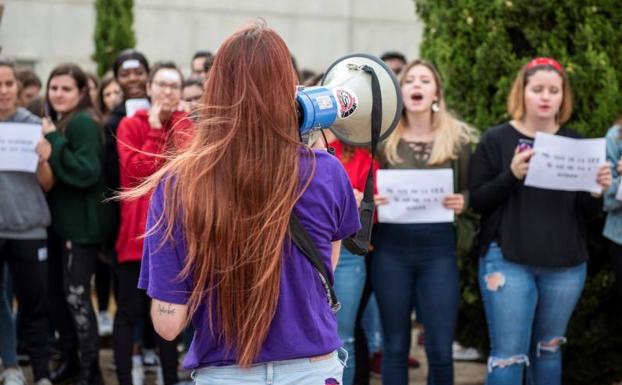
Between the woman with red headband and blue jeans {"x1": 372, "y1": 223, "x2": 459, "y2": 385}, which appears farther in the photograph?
blue jeans {"x1": 372, "y1": 223, "x2": 459, "y2": 385}

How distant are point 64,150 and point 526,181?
112 inches

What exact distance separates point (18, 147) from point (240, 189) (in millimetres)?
3474

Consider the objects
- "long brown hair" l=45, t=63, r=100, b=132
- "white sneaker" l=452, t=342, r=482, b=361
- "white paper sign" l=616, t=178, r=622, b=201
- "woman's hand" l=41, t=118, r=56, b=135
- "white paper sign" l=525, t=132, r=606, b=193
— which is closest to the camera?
"white paper sign" l=525, t=132, r=606, b=193

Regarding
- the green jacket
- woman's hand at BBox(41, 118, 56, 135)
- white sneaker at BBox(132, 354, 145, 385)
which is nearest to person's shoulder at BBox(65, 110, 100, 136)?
the green jacket

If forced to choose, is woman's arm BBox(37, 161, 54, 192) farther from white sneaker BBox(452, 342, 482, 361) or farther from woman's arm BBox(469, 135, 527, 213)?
white sneaker BBox(452, 342, 482, 361)

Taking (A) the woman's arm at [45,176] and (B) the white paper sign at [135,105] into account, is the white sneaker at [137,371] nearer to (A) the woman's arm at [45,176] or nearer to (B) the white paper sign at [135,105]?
(A) the woman's arm at [45,176]

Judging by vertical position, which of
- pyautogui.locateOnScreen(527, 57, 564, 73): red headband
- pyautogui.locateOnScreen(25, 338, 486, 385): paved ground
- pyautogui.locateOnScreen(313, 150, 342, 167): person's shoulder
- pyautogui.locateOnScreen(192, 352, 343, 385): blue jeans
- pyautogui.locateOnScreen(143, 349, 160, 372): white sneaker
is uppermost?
pyautogui.locateOnScreen(527, 57, 564, 73): red headband

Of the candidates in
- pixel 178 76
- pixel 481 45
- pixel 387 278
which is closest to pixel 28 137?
pixel 178 76

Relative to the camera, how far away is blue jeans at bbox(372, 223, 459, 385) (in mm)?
5543

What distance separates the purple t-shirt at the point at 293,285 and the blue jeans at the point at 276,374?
3 cm

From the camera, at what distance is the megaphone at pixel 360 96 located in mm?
3377

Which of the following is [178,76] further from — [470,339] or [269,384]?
[269,384]

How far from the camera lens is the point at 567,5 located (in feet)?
19.6

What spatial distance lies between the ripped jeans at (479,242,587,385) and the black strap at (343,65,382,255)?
2164mm
